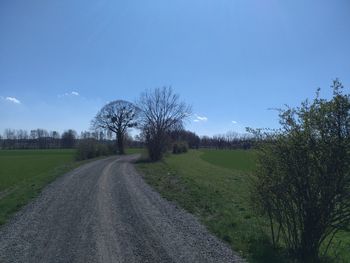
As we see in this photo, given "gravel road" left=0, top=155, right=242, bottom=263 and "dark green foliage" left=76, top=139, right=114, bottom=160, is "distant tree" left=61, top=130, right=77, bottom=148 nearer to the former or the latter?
"dark green foliage" left=76, top=139, right=114, bottom=160

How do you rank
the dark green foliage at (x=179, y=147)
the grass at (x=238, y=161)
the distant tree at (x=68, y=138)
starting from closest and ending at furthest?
the grass at (x=238, y=161) → the dark green foliage at (x=179, y=147) → the distant tree at (x=68, y=138)

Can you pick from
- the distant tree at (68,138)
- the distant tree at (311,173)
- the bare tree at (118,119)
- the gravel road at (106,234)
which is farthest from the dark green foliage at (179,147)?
the distant tree at (311,173)

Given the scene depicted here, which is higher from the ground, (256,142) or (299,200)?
(256,142)

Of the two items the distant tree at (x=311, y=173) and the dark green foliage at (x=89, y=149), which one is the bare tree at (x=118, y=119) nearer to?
the dark green foliage at (x=89, y=149)

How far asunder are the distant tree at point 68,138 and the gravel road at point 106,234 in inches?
4612

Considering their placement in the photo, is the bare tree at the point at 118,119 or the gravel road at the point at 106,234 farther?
the bare tree at the point at 118,119

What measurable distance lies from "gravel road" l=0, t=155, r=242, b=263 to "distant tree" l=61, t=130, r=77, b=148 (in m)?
117

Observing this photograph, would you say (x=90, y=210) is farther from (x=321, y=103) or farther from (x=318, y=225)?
(x=321, y=103)

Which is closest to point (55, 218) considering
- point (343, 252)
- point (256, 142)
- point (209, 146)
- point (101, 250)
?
point (101, 250)

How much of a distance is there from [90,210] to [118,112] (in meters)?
56.6

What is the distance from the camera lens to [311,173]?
20.5ft

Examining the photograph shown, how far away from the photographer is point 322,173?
6.09 meters

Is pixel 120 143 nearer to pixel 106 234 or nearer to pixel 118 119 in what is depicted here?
pixel 118 119

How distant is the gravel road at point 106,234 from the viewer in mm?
6590
